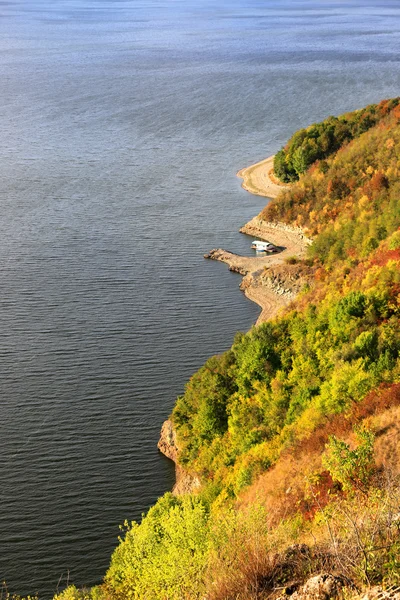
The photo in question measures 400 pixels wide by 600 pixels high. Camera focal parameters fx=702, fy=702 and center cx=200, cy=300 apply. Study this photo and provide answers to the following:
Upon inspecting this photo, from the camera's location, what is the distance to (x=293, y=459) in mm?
31812

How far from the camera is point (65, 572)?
34.0 meters

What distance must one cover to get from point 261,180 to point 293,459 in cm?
7057

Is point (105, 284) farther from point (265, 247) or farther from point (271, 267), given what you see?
point (265, 247)

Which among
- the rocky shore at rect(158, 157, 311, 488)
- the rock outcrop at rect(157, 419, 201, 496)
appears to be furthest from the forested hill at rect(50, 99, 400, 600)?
the rocky shore at rect(158, 157, 311, 488)

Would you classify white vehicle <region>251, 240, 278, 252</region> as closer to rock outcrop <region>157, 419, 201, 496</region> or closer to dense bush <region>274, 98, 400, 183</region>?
dense bush <region>274, 98, 400, 183</region>

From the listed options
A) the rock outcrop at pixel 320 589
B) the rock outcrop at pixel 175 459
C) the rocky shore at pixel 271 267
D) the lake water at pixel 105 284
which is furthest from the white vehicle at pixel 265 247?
the rock outcrop at pixel 320 589

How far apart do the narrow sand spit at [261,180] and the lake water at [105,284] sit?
2.40 metres

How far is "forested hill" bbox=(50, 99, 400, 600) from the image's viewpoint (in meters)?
17.4

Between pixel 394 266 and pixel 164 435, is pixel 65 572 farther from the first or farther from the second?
pixel 394 266

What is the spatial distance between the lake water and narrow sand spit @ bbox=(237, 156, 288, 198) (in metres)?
2.40

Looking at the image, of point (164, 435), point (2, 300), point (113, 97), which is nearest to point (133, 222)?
point (2, 300)

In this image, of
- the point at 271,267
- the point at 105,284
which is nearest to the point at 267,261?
the point at 271,267

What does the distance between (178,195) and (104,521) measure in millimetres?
61441

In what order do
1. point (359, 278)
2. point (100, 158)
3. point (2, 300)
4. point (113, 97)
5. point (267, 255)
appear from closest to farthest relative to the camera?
point (359, 278)
point (2, 300)
point (267, 255)
point (100, 158)
point (113, 97)
